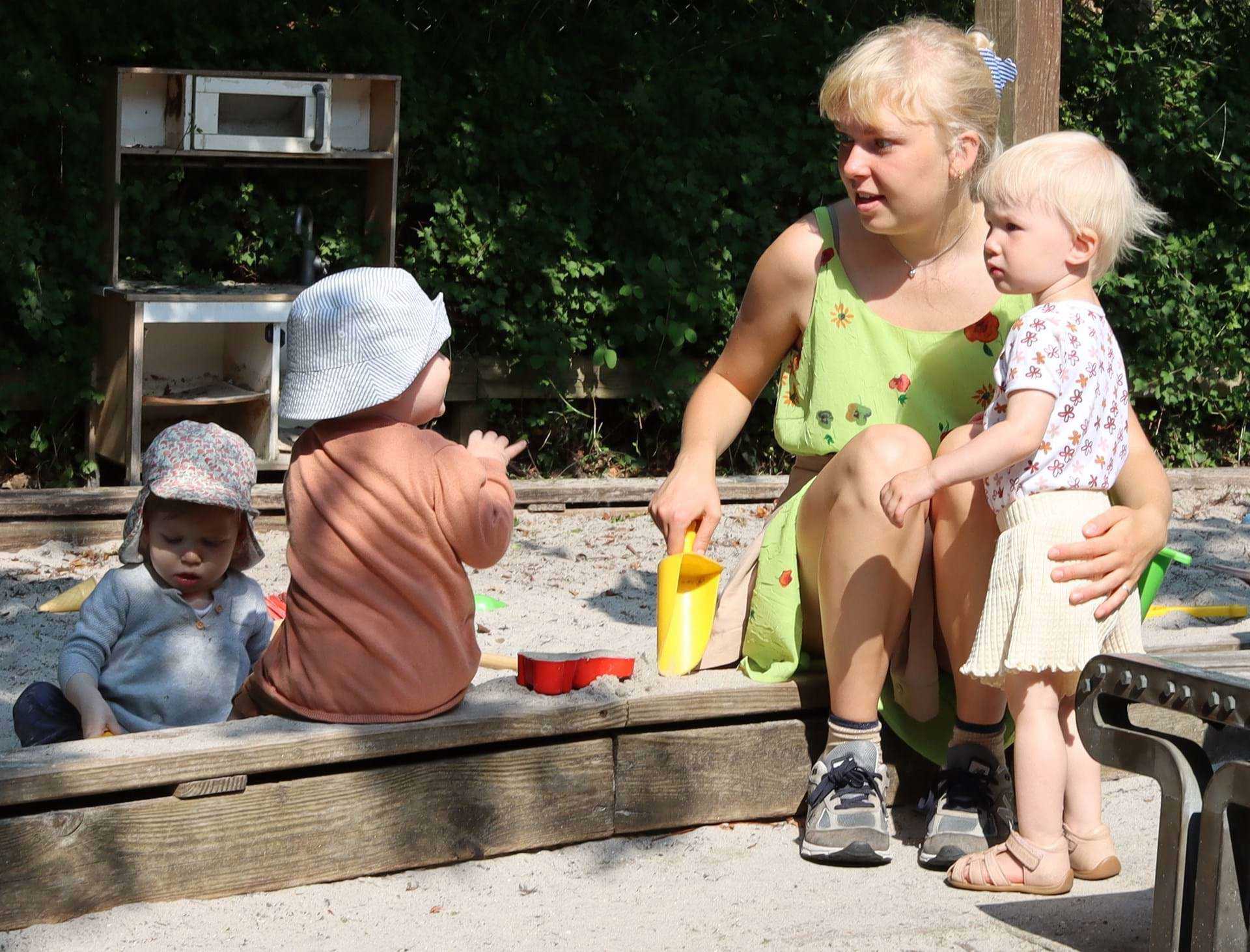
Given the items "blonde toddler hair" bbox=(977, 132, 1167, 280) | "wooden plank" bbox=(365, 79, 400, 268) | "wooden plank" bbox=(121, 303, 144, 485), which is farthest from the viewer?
"wooden plank" bbox=(365, 79, 400, 268)

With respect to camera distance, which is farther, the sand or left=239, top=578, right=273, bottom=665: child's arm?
the sand

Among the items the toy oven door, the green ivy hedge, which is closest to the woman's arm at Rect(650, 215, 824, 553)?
the toy oven door

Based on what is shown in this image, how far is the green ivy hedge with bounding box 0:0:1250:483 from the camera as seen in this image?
5281 mm

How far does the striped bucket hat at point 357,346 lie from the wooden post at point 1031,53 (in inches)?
69.8

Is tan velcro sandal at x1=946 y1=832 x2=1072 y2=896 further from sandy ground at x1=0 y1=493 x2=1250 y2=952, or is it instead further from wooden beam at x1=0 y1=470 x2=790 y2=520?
wooden beam at x1=0 y1=470 x2=790 y2=520

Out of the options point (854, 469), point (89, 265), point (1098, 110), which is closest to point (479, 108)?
point (89, 265)

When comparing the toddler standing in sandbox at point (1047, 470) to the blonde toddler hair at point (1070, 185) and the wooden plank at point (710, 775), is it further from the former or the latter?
the wooden plank at point (710, 775)

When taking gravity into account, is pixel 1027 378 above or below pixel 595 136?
below

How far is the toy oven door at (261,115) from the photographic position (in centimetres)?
516

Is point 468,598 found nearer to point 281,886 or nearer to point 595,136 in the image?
point 281,886

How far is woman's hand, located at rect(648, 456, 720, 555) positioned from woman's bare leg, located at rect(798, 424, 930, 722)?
20 cm

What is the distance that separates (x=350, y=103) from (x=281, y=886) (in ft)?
13.0

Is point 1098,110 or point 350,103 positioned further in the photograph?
point 1098,110

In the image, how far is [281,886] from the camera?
2141 millimetres
